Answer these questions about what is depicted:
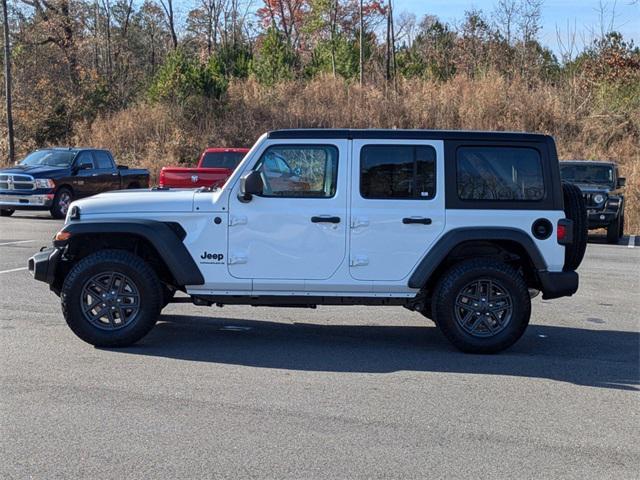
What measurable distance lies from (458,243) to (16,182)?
1674cm

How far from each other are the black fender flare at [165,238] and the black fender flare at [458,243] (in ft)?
6.50

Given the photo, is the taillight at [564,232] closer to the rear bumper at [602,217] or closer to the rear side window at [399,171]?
the rear side window at [399,171]

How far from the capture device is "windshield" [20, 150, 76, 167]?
74.9 ft

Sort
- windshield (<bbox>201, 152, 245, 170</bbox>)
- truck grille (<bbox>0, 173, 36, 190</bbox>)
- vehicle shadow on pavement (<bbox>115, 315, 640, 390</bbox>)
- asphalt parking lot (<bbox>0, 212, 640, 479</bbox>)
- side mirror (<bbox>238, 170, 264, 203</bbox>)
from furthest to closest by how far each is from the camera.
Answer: truck grille (<bbox>0, 173, 36, 190</bbox>)
windshield (<bbox>201, 152, 245, 170</bbox>)
side mirror (<bbox>238, 170, 264, 203</bbox>)
vehicle shadow on pavement (<bbox>115, 315, 640, 390</bbox>)
asphalt parking lot (<bbox>0, 212, 640, 479</bbox>)

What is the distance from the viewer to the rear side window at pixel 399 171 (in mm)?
7848

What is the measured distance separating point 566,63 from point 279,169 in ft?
109

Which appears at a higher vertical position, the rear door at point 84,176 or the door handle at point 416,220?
the rear door at point 84,176

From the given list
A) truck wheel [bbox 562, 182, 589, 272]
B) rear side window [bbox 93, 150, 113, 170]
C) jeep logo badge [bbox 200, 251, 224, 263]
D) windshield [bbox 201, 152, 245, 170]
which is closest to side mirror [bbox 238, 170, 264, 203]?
jeep logo badge [bbox 200, 251, 224, 263]

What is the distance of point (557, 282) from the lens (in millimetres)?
7820

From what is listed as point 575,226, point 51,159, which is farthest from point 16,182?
point 575,226

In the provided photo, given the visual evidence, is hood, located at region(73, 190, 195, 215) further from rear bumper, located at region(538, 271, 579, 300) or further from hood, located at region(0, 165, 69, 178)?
hood, located at region(0, 165, 69, 178)

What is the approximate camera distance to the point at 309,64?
41.1 m

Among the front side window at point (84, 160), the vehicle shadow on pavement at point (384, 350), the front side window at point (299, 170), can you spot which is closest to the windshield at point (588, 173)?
the vehicle shadow on pavement at point (384, 350)

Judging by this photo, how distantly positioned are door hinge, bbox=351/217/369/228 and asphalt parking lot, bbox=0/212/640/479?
118cm
